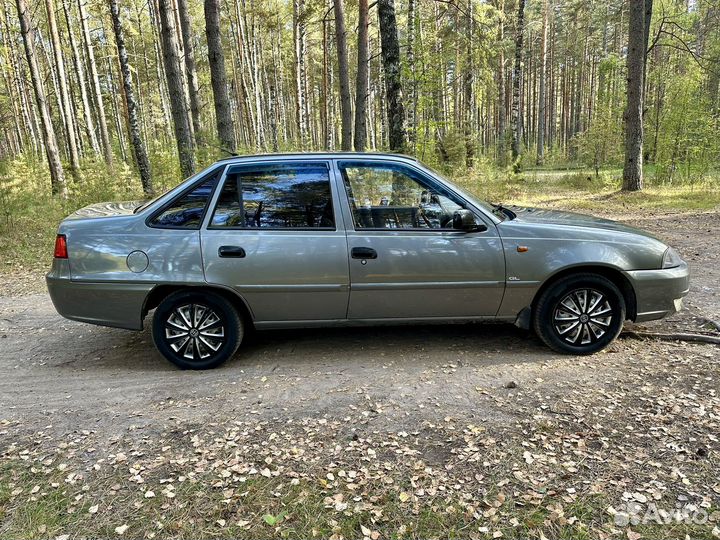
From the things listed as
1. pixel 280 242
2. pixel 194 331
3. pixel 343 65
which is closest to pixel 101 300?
pixel 194 331

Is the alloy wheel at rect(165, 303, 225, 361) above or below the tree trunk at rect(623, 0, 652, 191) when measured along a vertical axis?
below

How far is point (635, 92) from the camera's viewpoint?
1389cm

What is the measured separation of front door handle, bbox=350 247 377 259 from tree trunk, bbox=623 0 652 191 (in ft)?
44.0

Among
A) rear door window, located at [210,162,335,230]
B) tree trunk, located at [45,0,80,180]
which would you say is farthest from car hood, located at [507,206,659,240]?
tree trunk, located at [45,0,80,180]

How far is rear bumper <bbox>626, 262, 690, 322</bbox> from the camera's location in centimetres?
431

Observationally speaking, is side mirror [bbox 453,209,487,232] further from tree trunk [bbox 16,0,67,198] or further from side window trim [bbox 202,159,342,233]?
tree trunk [bbox 16,0,67,198]

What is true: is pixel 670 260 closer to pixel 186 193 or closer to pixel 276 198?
pixel 276 198

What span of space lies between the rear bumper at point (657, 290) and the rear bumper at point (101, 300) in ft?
14.3

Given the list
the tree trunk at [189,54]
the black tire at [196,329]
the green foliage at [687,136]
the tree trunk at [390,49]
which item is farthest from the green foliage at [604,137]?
the black tire at [196,329]

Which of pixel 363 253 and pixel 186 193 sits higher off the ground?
pixel 186 193

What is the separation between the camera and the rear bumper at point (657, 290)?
14.1 ft

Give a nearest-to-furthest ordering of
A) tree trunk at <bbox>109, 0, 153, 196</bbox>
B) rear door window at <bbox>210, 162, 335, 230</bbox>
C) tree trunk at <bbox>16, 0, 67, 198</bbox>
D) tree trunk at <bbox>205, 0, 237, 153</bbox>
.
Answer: rear door window at <bbox>210, 162, 335, 230</bbox>
tree trunk at <bbox>205, 0, 237, 153</bbox>
tree trunk at <bbox>16, 0, 67, 198</bbox>
tree trunk at <bbox>109, 0, 153, 196</bbox>

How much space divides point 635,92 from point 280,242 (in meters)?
13.9

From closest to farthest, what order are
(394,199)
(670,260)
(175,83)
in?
(670,260)
(394,199)
(175,83)
